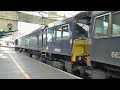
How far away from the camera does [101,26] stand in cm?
Result: 1212

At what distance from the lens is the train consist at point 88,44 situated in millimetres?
10922

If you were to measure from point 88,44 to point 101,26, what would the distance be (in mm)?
1936

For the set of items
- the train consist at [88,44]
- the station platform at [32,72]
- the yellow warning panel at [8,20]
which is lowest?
the station platform at [32,72]

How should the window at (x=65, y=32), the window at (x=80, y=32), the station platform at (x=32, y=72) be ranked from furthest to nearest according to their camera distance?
the window at (x=65, y=32), the window at (x=80, y=32), the station platform at (x=32, y=72)

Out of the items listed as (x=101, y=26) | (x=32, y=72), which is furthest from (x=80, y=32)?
(x=101, y=26)

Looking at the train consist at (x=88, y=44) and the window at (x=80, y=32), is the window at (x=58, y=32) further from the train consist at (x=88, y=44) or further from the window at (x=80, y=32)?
the window at (x=80, y=32)

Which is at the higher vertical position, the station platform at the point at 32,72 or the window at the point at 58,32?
the window at the point at 58,32

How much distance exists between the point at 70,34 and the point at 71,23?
58 cm

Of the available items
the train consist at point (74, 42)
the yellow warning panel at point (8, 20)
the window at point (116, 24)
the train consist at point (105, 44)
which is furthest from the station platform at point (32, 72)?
the window at point (116, 24)

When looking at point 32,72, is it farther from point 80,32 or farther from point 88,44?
point 88,44

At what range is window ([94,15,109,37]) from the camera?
37.9 feet

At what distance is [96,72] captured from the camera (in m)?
12.5
